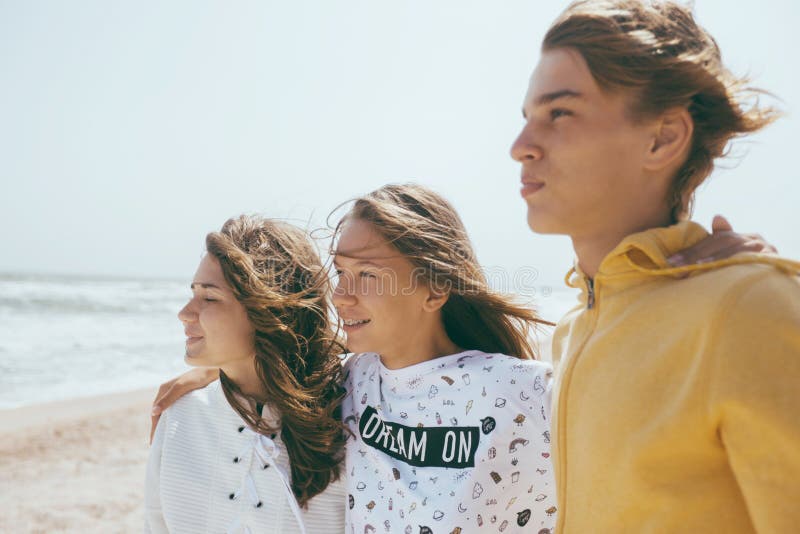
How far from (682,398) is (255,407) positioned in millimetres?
1982

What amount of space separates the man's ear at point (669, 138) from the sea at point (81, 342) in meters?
1.59

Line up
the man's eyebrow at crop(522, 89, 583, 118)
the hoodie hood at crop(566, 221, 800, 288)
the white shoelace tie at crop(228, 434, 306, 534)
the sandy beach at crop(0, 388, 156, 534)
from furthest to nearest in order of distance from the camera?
1. the sandy beach at crop(0, 388, 156, 534)
2. the white shoelace tie at crop(228, 434, 306, 534)
3. the man's eyebrow at crop(522, 89, 583, 118)
4. the hoodie hood at crop(566, 221, 800, 288)

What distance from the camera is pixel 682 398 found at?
1184mm

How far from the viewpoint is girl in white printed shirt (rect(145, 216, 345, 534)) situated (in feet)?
8.39

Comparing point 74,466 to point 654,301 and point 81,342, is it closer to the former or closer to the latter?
point 654,301

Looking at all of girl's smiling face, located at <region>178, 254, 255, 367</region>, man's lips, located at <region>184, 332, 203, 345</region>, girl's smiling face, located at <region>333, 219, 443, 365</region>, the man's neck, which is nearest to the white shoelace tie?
girl's smiling face, located at <region>178, 254, 255, 367</region>

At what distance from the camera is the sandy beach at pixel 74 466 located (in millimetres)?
4988

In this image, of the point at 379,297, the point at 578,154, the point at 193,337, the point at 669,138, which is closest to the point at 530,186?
the point at 578,154

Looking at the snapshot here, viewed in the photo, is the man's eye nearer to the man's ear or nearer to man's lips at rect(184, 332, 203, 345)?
the man's ear

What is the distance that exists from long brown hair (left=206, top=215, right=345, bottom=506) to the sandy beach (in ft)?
9.69

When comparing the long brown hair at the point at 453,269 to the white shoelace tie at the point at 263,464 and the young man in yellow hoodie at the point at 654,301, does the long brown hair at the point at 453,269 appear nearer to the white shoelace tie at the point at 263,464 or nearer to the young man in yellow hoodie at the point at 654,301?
the white shoelace tie at the point at 263,464

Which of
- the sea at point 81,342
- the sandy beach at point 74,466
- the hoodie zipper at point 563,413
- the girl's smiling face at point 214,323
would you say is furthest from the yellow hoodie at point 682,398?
the sandy beach at point 74,466

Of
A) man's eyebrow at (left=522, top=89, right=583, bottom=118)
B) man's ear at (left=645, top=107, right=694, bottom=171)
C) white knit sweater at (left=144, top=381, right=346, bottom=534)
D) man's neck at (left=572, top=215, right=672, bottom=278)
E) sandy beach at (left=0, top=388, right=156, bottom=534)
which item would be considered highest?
man's eyebrow at (left=522, top=89, right=583, bottom=118)

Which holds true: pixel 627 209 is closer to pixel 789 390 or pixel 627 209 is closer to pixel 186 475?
pixel 789 390
